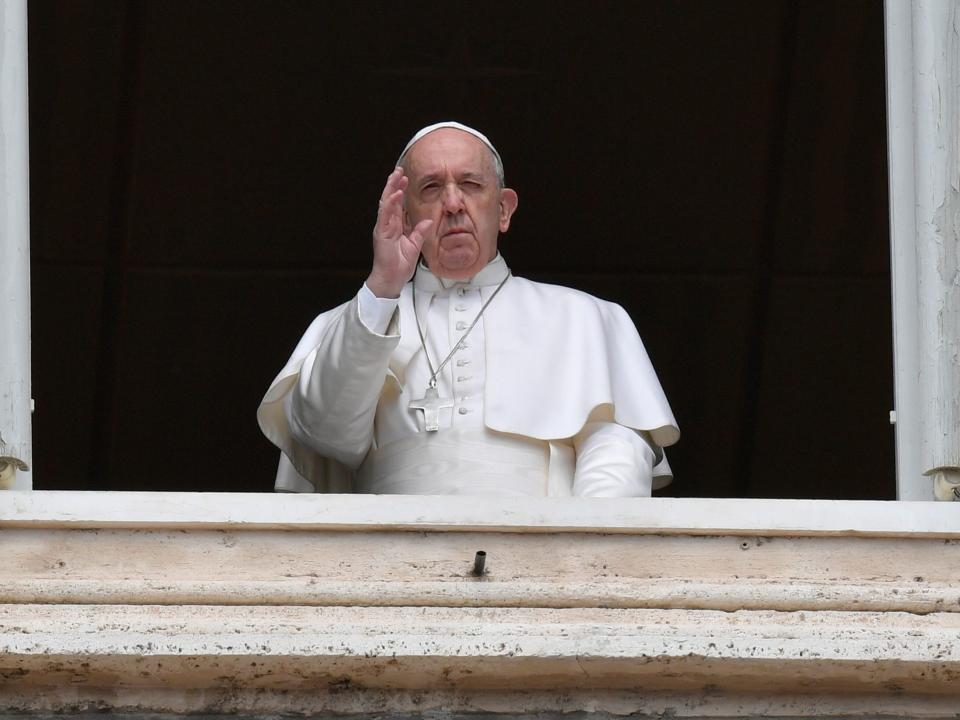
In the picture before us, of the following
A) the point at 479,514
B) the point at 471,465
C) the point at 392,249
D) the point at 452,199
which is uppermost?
the point at 452,199

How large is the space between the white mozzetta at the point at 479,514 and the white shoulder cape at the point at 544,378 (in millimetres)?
792

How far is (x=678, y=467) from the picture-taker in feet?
25.4

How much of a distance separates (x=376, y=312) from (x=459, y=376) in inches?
16.2

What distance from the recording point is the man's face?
5.24 metres

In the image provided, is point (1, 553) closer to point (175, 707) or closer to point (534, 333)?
point (175, 707)

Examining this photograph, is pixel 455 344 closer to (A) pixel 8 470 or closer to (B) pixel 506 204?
(B) pixel 506 204

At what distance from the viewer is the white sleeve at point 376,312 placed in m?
4.72

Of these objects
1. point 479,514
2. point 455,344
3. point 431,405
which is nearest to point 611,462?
point 431,405

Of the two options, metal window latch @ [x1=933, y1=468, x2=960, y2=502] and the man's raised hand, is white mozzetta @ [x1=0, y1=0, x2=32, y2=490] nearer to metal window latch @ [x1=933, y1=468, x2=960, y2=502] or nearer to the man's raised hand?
the man's raised hand

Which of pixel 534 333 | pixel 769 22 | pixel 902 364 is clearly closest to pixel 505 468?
pixel 534 333

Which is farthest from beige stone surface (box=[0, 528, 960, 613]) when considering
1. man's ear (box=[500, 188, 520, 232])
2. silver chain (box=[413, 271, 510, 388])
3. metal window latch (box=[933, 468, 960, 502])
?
man's ear (box=[500, 188, 520, 232])

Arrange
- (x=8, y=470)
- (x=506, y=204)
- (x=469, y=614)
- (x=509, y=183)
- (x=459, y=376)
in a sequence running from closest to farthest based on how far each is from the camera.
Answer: (x=469, y=614) → (x=8, y=470) → (x=459, y=376) → (x=506, y=204) → (x=509, y=183)

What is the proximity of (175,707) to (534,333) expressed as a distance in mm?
1602

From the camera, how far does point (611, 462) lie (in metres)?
4.86
